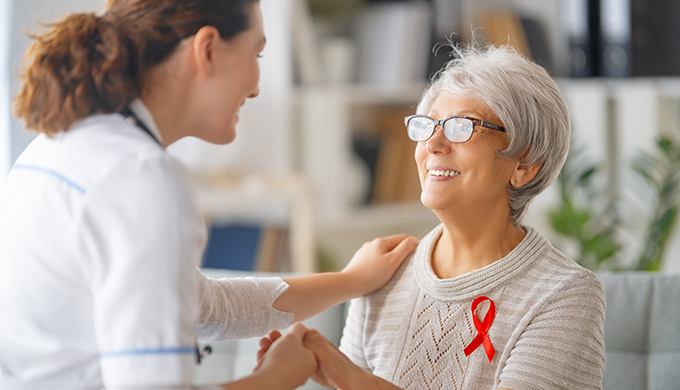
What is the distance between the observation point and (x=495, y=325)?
1244mm

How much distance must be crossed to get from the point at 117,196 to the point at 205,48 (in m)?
0.26

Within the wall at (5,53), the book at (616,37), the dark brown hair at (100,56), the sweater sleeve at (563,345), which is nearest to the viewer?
the dark brown hair at (100,56)

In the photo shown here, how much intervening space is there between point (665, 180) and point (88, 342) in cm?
246

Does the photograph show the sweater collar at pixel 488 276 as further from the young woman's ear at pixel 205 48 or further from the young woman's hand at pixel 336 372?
the young woman's ear at pixel 205 48

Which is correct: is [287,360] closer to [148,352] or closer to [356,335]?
[148,352]

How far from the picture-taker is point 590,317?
1174 millimetres

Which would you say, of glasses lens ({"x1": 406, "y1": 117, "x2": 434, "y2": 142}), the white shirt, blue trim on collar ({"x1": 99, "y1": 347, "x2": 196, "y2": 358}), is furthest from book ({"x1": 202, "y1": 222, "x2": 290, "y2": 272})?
blue trim on collar ({"x1": 99, "y1": 347, "x2": 196, "y2": 358})

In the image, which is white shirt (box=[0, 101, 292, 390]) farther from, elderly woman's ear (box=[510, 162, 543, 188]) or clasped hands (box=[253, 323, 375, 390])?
elderly woman's ear (box=[510, 162, 543, 188])

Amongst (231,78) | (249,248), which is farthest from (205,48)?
(249,248)

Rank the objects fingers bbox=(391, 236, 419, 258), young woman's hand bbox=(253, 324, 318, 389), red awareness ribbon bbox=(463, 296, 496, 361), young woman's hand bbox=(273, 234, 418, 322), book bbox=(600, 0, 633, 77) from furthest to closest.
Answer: book bbox=(600, 0, 633, 77) → fingers bbox=(391, 236, 419, 258) → young woman's hand bbox=(273, 234, 418, 322) → red awareness ribbon bbox=(463, 296, 496, 361) → young woman's hand bbox=(253, 324, 318, 389)

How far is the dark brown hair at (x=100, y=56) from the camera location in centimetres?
90

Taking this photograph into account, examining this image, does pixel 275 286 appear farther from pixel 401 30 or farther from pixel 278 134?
pixel 401 30

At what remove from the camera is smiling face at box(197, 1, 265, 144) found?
0.96 meters

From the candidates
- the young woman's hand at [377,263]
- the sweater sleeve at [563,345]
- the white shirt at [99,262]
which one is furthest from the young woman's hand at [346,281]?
the white shirt at [99,262]
